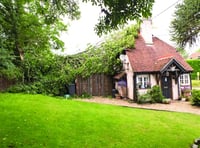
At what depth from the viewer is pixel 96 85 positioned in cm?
1978

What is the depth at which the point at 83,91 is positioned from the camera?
19.2m

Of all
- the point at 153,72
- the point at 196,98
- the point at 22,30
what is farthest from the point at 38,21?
the point at 196,98

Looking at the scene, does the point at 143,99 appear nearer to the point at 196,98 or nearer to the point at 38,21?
the point at 196,98

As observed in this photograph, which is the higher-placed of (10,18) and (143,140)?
(10,18)

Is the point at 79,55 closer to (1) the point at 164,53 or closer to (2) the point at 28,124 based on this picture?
(1) the point at 164,53

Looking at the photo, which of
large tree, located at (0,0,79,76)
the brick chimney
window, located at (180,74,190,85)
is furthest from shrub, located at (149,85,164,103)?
large tree, located at (0,0,79,76)

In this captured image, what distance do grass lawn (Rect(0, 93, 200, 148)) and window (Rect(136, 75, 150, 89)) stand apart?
20.1 feet

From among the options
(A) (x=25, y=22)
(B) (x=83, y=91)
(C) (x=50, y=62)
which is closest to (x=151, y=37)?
A: (B) (x=83, y=91)

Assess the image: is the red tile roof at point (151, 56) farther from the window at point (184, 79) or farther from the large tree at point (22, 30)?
the large tree at point (22, 30)

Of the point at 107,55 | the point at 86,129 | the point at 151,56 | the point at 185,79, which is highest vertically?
the point at 107,55

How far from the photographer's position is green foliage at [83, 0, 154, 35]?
489 cm

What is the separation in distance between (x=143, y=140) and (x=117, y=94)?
1193 centimetres

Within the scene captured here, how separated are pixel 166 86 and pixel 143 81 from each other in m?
2.01

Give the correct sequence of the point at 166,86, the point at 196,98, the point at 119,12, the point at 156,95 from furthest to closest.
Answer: the point at 166,86
the point at 156,95
the point at 196,98
the point at 119,12
